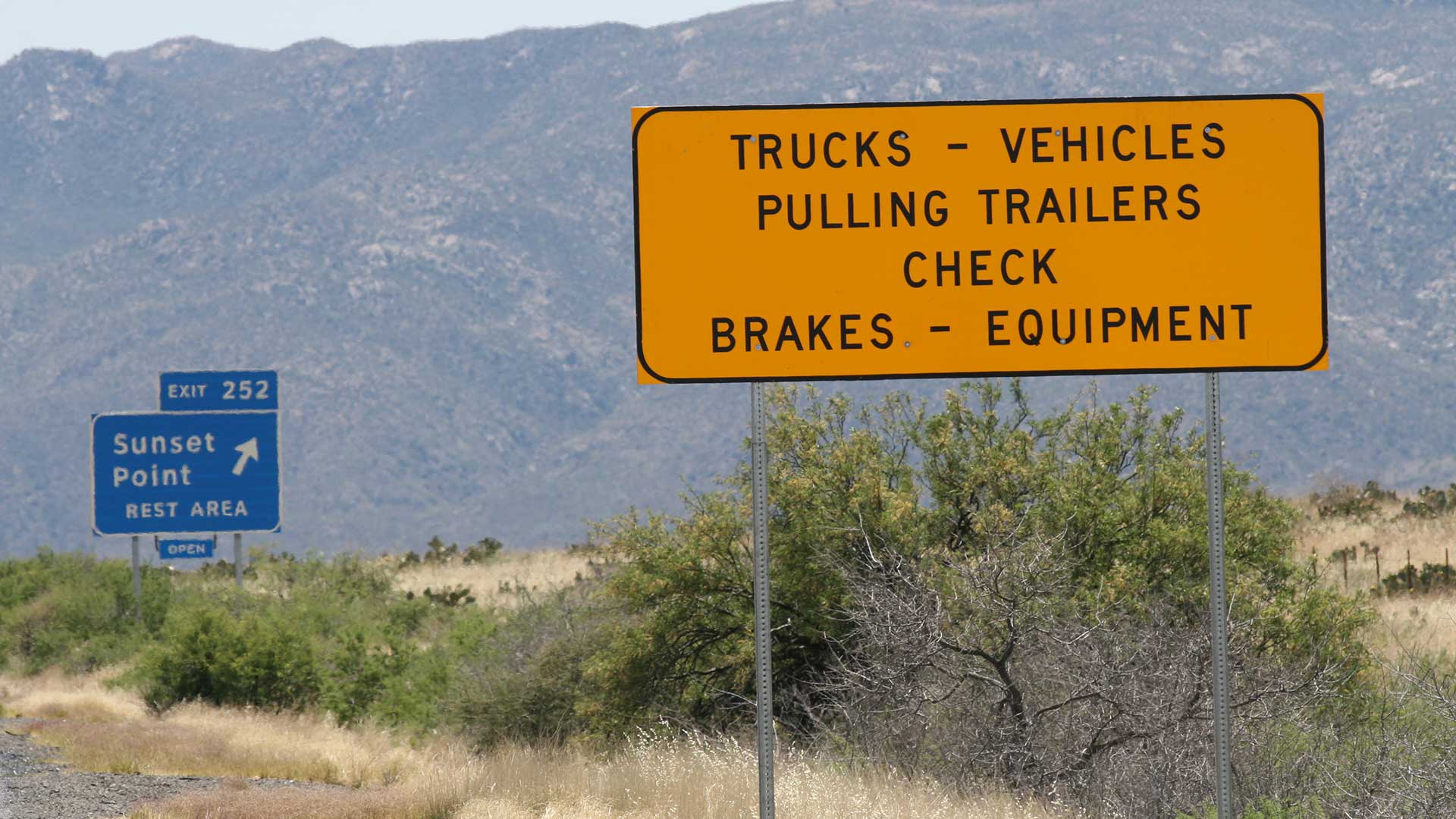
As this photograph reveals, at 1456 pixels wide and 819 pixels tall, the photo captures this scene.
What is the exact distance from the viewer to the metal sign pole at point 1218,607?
794 centimetres

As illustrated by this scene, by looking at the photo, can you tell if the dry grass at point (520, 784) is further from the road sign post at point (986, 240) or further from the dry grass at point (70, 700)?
the dry grass at point (70, 700)

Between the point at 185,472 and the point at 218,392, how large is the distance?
147 centimetres

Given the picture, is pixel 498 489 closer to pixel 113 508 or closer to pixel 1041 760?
pixel 113 508

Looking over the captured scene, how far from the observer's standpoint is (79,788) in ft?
43.3

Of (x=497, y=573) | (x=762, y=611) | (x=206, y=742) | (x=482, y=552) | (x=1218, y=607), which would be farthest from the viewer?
(x=482, y=552)

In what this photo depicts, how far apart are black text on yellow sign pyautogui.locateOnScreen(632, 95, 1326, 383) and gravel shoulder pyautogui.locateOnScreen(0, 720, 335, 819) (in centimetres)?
615

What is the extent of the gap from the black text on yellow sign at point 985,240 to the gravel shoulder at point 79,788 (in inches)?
242

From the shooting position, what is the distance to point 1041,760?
38.2ft

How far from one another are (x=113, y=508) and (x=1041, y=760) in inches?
864

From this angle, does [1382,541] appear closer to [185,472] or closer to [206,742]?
[185,472]

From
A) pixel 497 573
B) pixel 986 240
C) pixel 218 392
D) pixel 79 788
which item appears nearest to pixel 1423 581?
pixel 79 788

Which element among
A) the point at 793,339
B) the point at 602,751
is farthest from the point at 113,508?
the point at 793,339

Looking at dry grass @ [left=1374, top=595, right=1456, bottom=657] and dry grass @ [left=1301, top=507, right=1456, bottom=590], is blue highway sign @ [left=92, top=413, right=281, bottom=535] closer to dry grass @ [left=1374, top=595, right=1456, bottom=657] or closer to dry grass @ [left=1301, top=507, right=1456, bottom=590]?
dry grass @ [left=1301, top=507, right=1456, bottom=590]

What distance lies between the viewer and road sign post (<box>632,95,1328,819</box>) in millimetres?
8117
